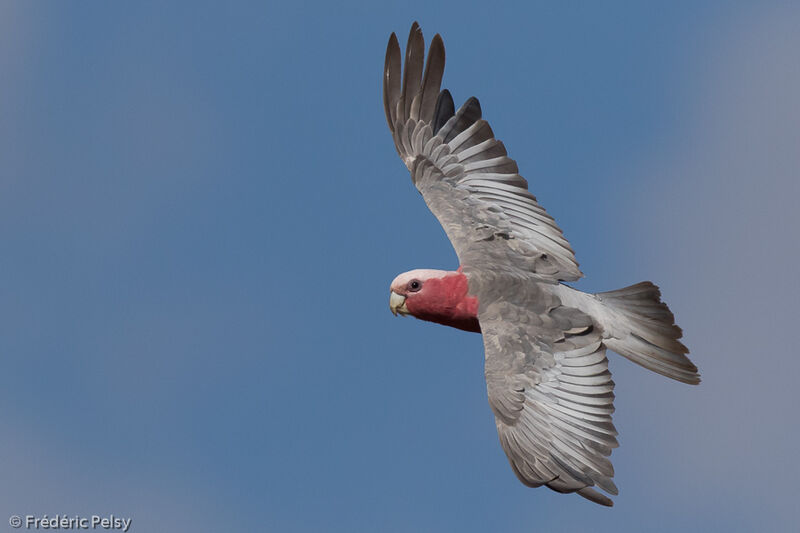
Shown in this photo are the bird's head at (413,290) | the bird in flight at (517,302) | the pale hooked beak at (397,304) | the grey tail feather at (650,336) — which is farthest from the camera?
the pale hooked beak at (397,304)

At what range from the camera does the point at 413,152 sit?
14.6 m

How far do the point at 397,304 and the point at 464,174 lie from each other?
205cm

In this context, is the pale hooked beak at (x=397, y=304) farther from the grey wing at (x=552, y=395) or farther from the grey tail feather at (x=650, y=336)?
the grey tail feather at (x=650, y=336)

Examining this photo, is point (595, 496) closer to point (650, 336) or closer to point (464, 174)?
point (650, 336)

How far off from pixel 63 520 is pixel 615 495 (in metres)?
6.19

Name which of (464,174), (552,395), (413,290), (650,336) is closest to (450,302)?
(413,290)

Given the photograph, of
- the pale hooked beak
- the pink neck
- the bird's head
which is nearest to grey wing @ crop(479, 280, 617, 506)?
the pink neck

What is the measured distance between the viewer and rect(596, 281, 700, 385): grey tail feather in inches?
507

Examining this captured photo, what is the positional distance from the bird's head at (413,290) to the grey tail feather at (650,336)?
2.26m

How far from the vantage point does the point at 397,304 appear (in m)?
13.9

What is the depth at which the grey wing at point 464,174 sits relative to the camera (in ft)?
44.5

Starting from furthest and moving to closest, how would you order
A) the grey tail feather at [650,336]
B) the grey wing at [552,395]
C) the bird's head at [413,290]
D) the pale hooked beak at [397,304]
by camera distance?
the pale hooked beak at [397,304], the bird's head at [413,290], the grey tail feather at [650,336], the grey wing at [552,395]

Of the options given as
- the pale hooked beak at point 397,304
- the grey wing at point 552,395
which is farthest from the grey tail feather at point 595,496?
the pale hooked beak at point 397,304

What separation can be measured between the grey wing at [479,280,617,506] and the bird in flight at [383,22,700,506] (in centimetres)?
1
